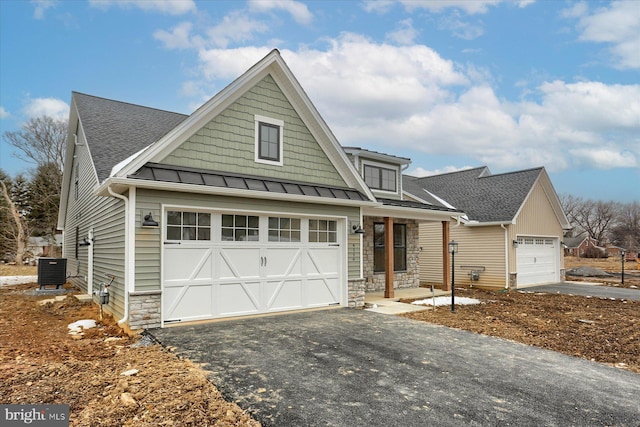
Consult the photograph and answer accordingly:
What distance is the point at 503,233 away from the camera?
15531 mm

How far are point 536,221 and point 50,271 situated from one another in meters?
19.4

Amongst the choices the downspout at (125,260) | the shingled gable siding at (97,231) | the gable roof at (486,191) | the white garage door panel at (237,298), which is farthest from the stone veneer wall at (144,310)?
the gable roof at (486,191)

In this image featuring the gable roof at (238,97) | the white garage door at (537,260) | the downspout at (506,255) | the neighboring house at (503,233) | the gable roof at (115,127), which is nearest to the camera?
the gable roof at (238,97)

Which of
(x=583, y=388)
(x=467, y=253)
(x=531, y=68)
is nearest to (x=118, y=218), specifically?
(x=583, y=388)

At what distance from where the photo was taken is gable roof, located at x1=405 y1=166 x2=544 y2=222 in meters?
16.0

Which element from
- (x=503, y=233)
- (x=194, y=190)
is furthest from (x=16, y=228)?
(x=503, y=233)

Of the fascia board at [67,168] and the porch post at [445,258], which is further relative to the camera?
the porch post at [445,258]

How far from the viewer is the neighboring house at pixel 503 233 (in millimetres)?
15586

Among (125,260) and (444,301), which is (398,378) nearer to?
(125,260)

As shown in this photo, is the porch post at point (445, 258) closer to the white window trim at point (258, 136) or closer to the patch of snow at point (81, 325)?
the white window trim at point (258, 136)

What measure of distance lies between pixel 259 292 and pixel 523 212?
42.5 feet

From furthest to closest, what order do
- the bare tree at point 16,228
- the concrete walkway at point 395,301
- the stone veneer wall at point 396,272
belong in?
the bare tree at point 16,228 < the stone veneer wall at point 396,272 < the concrete walkway at point 395,301

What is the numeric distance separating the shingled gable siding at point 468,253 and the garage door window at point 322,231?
28.1 ft

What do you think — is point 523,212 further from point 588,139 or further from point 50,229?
point 50,229
